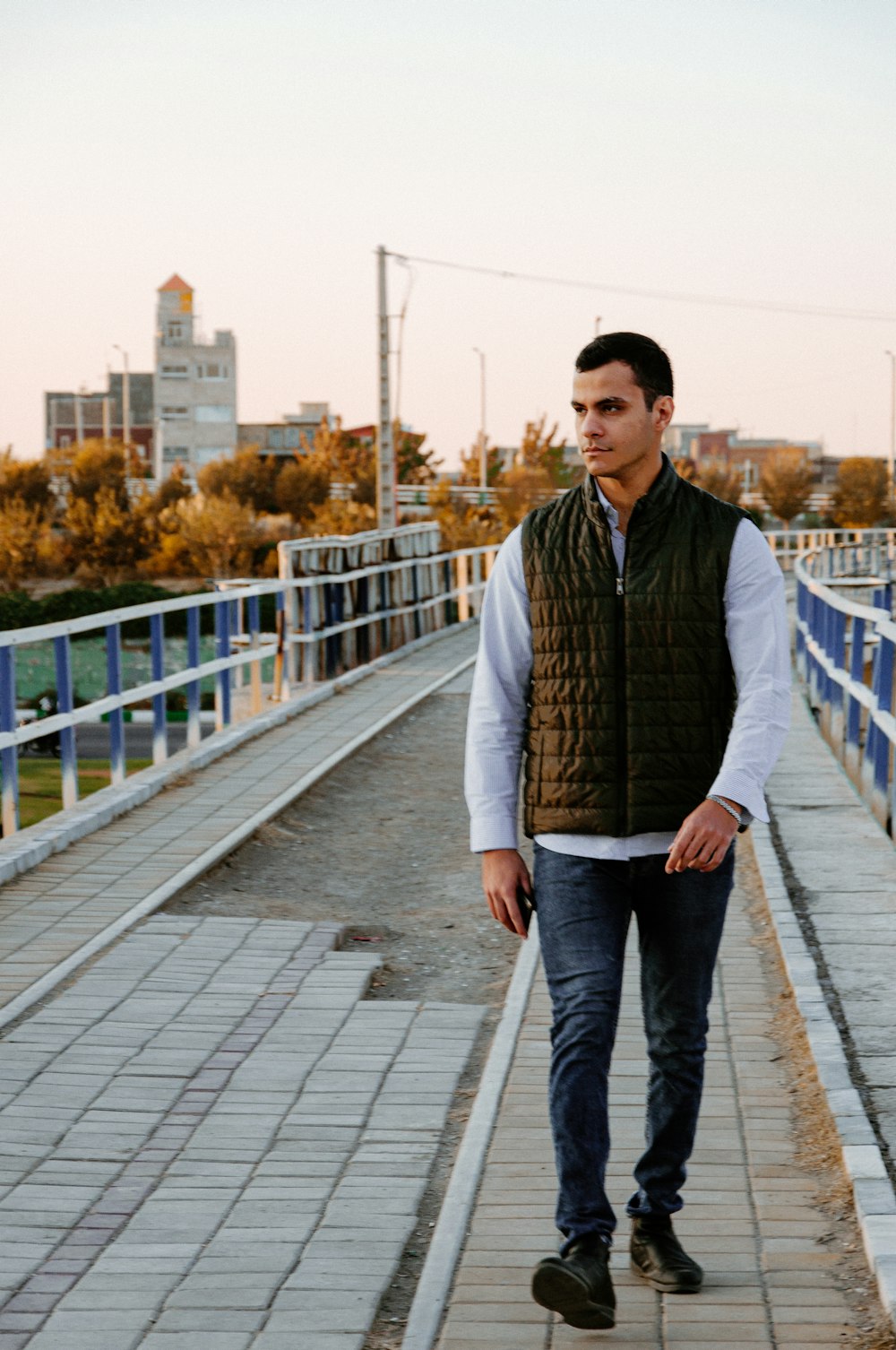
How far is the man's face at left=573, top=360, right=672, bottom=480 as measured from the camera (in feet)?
11.3

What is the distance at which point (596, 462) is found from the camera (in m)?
3.42

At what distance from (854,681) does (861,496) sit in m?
77.1

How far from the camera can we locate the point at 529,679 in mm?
3566

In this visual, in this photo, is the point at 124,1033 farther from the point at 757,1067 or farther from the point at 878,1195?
the point at 878,1195

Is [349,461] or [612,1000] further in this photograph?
[349,461]

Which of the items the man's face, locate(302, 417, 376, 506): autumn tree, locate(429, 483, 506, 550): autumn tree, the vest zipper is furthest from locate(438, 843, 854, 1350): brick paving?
locate(302, 417, 376, 506): autumn tree

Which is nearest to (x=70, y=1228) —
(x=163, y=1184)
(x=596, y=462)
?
(x=163, y=1184)

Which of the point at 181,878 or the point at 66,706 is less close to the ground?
the point at 66,706

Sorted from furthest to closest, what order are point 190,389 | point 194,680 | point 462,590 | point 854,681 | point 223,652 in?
point 190,389
point 462,590
point 223,652
point 194,680
point 854,681

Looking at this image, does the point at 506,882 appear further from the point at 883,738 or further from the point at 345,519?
the point at 345,519

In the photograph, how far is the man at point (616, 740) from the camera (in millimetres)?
3354

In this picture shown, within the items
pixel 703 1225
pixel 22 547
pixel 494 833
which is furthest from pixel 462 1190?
pixel 22 547

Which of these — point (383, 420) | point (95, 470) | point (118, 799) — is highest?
point (95, 470)

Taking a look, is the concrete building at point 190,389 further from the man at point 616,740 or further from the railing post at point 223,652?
the man at point 616,740
